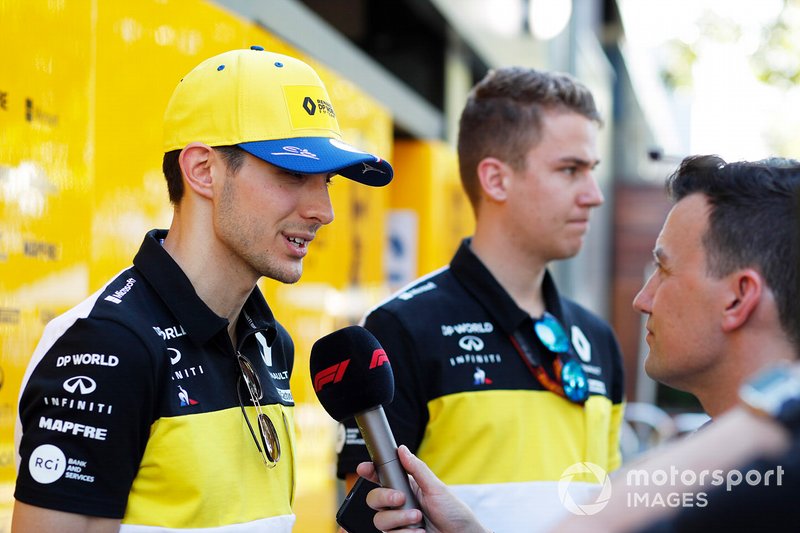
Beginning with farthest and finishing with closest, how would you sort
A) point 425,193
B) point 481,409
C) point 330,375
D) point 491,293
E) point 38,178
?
point 425,193
point 491,293
point 481,409
point 38,178
point 330,375

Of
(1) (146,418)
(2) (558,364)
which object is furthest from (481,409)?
(1) (146,418)

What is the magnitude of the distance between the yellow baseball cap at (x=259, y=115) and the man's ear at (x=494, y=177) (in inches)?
45.3

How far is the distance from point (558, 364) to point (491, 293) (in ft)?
1.07

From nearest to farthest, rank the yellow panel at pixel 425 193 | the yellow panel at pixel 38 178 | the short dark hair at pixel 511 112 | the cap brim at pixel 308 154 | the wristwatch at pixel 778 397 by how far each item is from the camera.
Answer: the wristwatch at pixel 778 397 < the cap brim at pixel 308 154 < the yellow panel at pixel 38 178 < the short dark hair at pixel 511 112 < the yellow panel at pixel 425 193

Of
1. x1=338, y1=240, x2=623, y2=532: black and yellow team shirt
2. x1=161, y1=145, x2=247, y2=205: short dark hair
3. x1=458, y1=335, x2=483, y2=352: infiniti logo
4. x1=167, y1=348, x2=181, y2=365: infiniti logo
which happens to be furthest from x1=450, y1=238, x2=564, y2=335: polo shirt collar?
x1=167, y1=348, x2=181, y2=365: infiniti logo

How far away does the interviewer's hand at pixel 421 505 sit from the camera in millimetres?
2139

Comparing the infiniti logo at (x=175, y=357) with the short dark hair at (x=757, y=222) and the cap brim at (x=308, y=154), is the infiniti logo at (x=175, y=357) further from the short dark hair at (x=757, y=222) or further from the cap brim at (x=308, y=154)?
the short dark hair at (x=757, y=222)

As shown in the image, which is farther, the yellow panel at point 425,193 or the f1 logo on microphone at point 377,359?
the yellow panel at point 425,193

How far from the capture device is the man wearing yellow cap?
6.79 ft

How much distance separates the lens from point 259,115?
8.16 ft

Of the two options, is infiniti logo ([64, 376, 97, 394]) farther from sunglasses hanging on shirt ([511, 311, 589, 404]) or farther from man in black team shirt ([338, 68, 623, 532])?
sunglasses hanging on shirt ([511, 311, 589, 404])

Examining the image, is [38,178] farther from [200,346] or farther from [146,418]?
[146,418]

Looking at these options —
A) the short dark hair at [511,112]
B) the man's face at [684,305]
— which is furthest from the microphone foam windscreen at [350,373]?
the short dark hair at [511,112]

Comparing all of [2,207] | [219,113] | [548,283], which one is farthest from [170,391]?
[548,283]
